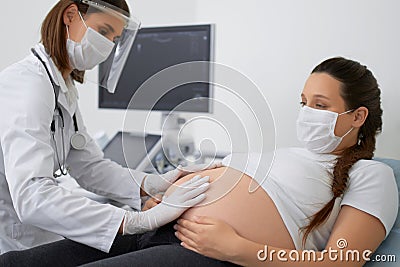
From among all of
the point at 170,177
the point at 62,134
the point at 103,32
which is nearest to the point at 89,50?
the point at 103,32

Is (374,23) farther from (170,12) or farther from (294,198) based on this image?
(170,12)

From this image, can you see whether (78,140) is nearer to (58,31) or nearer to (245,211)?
(58,31)

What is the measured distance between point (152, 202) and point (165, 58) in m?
0.87

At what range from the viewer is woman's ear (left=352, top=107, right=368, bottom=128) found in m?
1.50

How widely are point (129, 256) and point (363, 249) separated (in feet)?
1.80

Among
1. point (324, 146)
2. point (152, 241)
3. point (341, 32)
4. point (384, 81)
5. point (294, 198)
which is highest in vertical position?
point (341, 32)

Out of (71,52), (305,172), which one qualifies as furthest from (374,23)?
(71,52)

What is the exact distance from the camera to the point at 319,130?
1492mm

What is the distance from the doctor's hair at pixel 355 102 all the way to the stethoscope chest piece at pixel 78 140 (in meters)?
0.74

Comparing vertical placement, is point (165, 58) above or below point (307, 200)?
above

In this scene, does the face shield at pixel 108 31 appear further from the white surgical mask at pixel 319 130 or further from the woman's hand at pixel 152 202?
the white surgical mask at pixel 319 130

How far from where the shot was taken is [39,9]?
2.85 meters

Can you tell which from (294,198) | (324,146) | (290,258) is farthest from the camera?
(324,146)

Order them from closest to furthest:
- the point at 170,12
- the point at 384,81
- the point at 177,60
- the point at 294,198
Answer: the point at 294,198 < the point at 384,81 < the point at 177,60 < the point at 170,12
